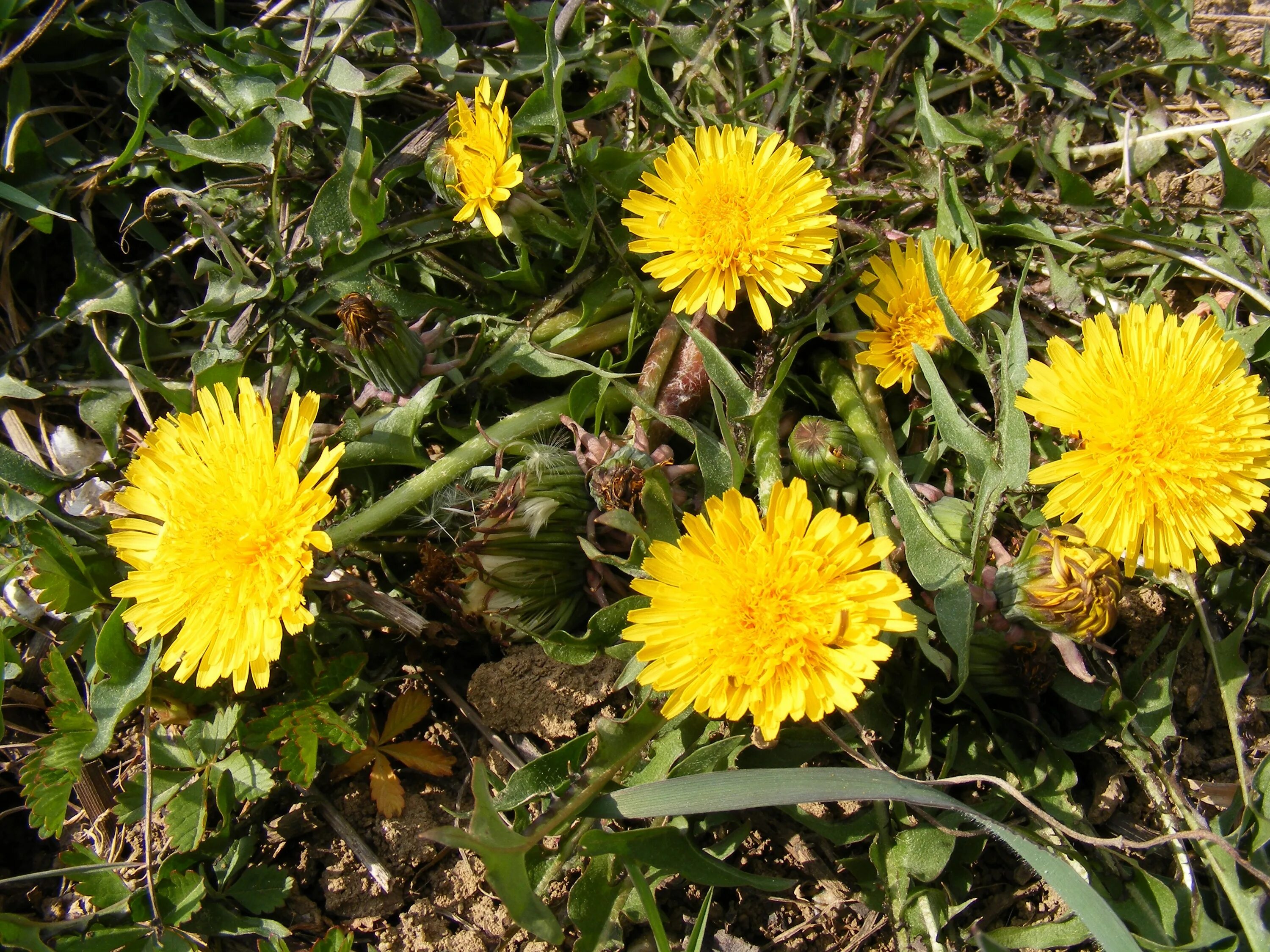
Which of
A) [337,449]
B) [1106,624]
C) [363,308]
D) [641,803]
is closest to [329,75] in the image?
[363,308]

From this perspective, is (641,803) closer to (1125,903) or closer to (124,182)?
(1125,903)

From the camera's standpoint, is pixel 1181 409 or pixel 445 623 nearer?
pixel 1181 409

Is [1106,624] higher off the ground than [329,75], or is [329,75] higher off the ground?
[329,75]

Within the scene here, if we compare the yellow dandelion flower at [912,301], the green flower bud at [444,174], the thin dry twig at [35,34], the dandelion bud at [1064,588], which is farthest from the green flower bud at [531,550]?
the thin dry twig at [35,34]

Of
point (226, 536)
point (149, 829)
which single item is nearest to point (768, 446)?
point (226, 536)

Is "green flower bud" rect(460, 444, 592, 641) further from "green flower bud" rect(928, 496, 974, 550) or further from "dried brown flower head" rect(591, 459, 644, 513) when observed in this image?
"green flower bud" rect(928, 496, 974, 550)

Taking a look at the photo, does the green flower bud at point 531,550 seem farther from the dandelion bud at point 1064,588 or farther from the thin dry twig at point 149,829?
the dandelion bud at point 1064,588
